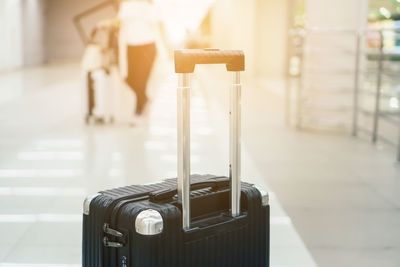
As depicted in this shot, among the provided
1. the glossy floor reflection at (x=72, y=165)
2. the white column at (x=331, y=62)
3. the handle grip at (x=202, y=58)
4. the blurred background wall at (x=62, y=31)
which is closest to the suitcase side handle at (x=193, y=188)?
the handle grip at (x=202, y=58)

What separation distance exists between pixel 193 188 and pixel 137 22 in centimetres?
421

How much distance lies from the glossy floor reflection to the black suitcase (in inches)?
21.5

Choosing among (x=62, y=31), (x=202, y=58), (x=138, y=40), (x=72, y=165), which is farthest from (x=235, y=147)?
(x=62, y=31)

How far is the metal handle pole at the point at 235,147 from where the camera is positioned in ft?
5.84

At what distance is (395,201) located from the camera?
3.25 metres

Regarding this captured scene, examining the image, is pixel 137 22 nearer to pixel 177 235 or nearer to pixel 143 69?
pixel 143 69

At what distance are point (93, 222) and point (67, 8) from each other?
20618mm

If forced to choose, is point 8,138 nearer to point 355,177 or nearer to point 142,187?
point 355,177

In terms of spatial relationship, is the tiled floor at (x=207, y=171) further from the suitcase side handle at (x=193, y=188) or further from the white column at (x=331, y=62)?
the suitcase side handle at (x=193, y=188)

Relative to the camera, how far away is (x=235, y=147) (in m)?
1.80

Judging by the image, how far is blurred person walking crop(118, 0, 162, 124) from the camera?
5820 mm

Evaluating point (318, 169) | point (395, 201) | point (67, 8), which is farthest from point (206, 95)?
point (67, 8)

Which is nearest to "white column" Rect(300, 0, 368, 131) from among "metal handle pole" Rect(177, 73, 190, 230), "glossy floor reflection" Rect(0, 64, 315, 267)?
"glossy floor reflection" Rect(0, 64, 315, 267)

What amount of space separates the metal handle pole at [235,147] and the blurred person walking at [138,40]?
4169 millimetres
